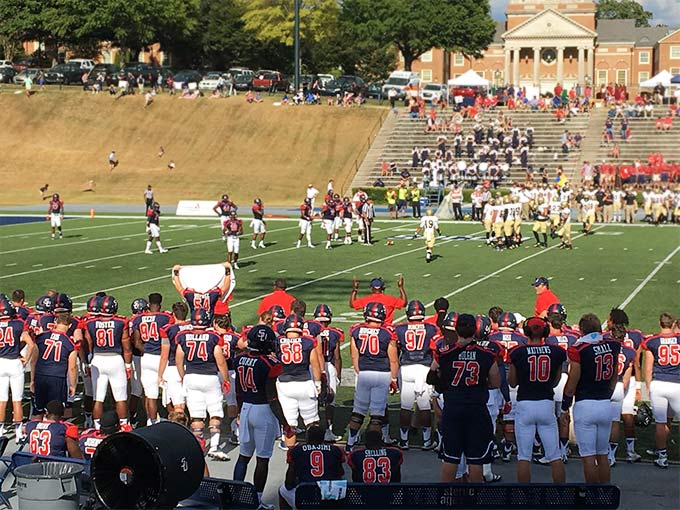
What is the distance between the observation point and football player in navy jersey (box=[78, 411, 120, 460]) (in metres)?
9.12

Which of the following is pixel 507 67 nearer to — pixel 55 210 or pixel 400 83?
pixel 400 83

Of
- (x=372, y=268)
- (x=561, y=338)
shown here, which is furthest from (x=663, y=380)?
(x=372, y=268)

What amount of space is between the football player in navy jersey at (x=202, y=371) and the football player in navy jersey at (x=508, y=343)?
112 inches

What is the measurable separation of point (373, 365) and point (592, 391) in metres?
2.62

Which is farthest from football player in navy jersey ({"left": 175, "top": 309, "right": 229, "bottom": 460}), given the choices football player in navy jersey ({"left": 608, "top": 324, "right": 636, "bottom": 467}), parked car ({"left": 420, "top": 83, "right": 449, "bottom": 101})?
parked car ({"left": 420, "top": 83, "right": 449, "bottom": 101})

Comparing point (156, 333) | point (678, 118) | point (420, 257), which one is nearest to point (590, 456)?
point (156, 333)

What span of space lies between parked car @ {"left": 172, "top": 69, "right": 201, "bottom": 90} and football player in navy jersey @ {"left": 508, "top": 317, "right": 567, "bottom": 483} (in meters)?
55.1

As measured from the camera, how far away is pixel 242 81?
65438mm

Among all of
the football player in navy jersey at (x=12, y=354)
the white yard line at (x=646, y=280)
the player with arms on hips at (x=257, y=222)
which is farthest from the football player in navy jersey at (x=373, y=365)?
the player with arms on hips at (x=257, y=222)

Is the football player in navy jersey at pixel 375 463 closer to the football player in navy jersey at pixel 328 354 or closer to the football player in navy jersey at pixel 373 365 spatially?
the football player in navy jersey at pixel 373 365

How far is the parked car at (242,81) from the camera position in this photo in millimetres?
65312

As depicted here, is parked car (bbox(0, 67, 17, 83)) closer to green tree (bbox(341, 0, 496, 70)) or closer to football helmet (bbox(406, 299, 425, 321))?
green tree (bbox(341, 0, 496, 70))

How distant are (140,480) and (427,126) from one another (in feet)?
159

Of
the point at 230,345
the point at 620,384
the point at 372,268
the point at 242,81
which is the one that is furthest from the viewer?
the point at 242,81
